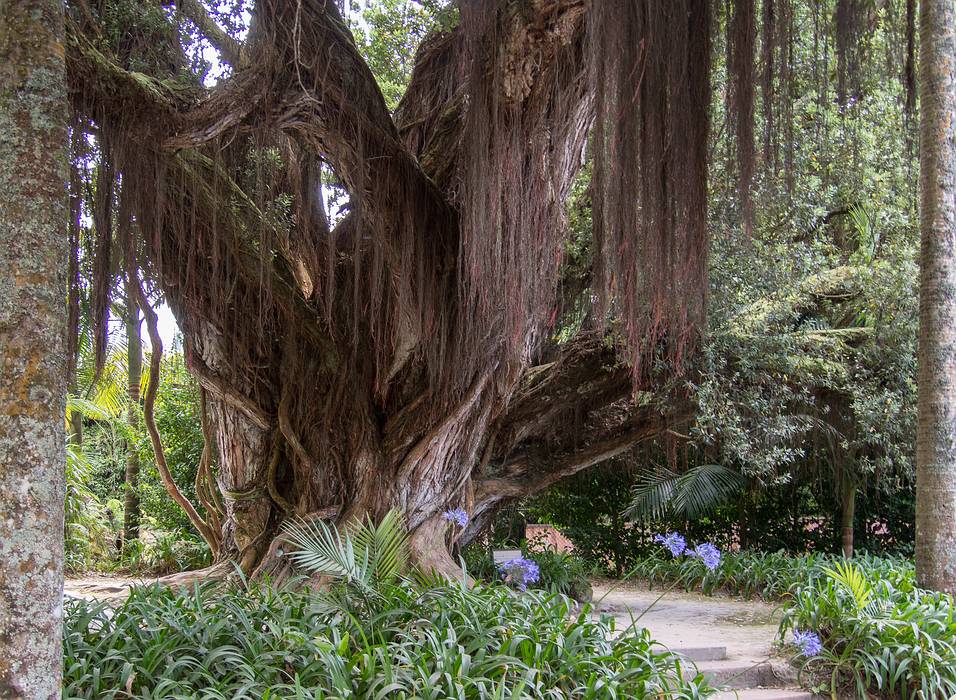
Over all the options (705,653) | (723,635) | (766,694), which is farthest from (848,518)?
(766,694)

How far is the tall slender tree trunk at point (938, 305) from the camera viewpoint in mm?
5309

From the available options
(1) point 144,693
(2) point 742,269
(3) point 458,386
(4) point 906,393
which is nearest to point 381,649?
(1) point 144,693

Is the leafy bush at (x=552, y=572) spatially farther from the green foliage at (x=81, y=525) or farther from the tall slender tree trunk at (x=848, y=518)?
the green foliage at (x=81, y=525)

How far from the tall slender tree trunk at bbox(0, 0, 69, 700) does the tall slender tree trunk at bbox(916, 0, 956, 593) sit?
5101 millimetres

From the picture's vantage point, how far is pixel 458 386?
5652mm

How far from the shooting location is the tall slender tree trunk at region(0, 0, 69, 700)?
2.29 meters

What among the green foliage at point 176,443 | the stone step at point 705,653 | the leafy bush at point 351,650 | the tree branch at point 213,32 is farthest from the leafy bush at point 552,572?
the tree branch at point 213,32

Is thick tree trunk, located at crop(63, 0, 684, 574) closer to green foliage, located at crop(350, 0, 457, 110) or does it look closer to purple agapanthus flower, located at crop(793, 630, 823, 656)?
green foliage, located at crop(350, 0, 457, 110)

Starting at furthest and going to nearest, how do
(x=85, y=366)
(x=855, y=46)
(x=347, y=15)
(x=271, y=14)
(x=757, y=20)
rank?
(x=85, y=366)
(x=347, y=15)
(x=271, y=14)
(x=855, y=46)
(x=757, y=20)

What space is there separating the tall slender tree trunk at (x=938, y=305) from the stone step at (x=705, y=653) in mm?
1495

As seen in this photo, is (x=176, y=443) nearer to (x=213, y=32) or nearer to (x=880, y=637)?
(x=213, y=32)

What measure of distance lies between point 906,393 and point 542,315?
408 cm

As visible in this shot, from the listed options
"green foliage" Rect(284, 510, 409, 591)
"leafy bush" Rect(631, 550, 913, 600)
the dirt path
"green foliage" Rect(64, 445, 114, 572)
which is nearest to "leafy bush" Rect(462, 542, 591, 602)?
the dirt path

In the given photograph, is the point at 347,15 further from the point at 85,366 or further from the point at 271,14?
the point at 85,366
